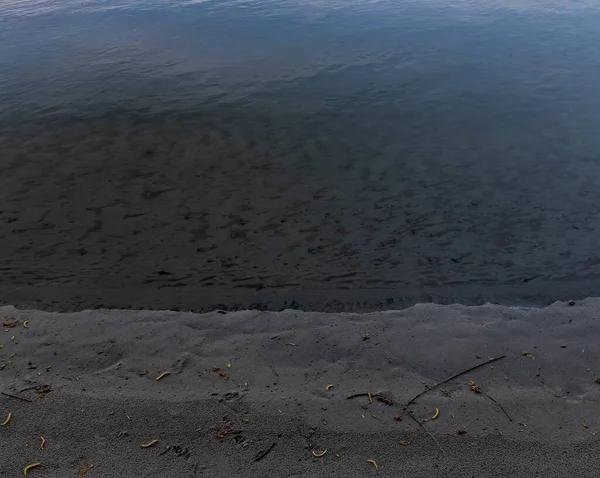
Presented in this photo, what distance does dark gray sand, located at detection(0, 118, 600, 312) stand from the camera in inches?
270

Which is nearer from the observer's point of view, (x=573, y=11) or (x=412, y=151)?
(x=412, y=151)

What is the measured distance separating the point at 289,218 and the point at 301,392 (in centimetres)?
374

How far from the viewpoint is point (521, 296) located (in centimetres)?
657

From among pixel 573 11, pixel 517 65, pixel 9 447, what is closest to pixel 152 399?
pixel 9 447

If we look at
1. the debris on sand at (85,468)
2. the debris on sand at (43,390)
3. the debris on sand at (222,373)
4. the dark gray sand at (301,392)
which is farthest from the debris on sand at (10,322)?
the debris on sand at (222,373)

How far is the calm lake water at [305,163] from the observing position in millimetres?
7105

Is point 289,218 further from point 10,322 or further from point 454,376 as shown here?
point 10,322

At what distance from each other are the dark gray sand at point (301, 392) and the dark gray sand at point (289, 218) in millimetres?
628

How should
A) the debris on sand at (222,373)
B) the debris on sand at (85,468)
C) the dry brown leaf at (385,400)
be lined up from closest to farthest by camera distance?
1. the debris on sand at (85,468)
2. the dry brown leaf at (385,400)
3. the debris on sand at (222,373)

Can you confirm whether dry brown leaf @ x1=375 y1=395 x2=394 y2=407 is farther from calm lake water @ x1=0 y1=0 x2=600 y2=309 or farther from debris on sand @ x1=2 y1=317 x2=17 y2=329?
debris on sand @ x1=2 y1=317 x2=17 y2=329

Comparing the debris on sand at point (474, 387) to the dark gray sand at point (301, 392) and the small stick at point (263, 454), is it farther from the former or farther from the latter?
the small stick at point (263, 454)

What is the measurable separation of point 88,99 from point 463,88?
30.0ft

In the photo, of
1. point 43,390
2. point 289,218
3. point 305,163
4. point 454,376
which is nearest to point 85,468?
point 43,390

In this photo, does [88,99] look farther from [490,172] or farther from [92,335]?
[490,172]
